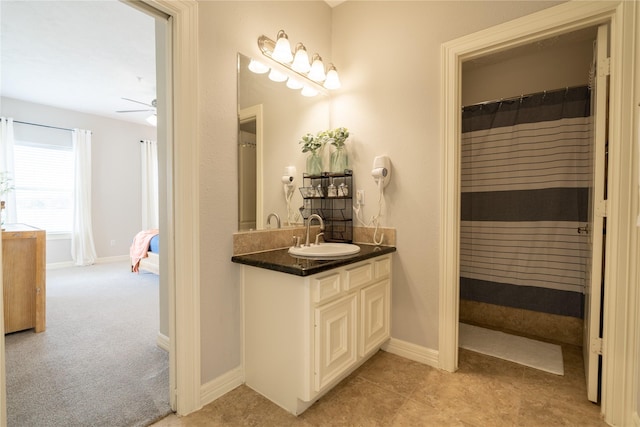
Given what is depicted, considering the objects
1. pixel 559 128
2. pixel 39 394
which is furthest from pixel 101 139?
pixel 559 128

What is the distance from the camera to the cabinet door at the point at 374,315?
1.96 m

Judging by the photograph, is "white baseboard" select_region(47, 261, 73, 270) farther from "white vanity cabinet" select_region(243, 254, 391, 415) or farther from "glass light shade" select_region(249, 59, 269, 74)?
"glass light shade" select_region(249, 59, 269, 74)

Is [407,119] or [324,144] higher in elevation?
[407,119]

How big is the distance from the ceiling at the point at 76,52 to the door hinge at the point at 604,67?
3.07 metres

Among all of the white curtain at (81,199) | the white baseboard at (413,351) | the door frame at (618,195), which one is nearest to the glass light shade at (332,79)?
the door frame at (618,195)

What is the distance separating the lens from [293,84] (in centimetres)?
232

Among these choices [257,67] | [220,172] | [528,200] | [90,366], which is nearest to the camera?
[220,172]

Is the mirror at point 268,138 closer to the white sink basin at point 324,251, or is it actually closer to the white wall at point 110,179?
the white sink basin at point 324,251

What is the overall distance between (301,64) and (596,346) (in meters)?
2.48

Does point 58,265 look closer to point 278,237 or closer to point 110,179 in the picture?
point 110,179

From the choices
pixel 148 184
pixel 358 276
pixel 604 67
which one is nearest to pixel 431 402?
pixel 358 276

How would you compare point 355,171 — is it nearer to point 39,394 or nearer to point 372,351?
point 372,351

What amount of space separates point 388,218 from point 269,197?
2.95 feet

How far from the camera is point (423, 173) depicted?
6.96 feet
